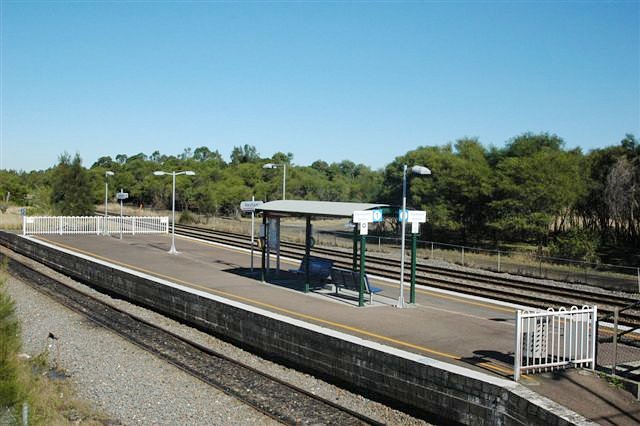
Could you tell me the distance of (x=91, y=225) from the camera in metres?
41.7

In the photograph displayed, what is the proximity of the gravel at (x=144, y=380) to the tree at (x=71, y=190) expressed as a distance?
111 ft

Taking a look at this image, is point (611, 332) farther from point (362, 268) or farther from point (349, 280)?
point (349, 280)

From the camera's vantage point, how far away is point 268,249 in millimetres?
21484

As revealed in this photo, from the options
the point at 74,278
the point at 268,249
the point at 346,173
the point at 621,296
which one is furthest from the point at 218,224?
the point at 346,173

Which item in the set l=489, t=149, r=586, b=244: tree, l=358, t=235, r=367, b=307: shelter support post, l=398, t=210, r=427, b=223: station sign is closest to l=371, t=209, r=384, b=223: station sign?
l=398, t=210, r=427, b=223: station sign

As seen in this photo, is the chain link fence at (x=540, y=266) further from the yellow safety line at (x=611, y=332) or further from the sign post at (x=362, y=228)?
the sign post at (x=362, y=228)

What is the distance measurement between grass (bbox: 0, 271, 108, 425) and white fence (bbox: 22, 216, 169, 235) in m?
26.4

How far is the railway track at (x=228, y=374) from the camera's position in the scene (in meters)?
10.9

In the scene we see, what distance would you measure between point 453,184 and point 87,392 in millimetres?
35478

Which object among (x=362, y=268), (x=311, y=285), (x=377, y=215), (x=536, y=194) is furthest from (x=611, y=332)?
(x=536, y=194)

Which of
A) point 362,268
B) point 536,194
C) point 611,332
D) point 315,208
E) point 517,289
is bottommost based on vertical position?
point 517,289

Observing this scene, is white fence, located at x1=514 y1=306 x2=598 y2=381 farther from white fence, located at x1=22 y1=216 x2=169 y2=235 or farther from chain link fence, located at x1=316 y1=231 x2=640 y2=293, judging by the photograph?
white fence, located at x1=22 y1=216 x2=169 y2=235

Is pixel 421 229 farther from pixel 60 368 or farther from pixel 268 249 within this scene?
pixel 60 368

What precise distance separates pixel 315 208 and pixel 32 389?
982 cm
